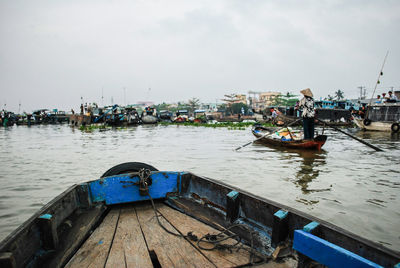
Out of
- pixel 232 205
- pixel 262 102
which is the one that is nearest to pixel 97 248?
pixel 232 205

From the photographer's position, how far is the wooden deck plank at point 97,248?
2020 millimetres

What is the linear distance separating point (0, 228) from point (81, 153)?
5773mm

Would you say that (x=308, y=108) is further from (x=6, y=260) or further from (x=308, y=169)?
(x=6, y=260)

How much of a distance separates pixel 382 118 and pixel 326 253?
19.3 m

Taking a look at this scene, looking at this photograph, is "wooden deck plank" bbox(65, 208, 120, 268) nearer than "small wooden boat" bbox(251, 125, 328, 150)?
Yes

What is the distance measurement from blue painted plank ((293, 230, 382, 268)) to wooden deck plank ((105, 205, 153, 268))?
1117 mm

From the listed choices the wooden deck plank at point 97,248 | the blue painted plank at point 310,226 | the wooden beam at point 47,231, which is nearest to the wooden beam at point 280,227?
the blue painted plank at point 310,226

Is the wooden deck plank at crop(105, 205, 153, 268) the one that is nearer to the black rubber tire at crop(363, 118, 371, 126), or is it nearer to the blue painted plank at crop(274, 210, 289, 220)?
the blue painted plank at crop(274, 210, 289, 220)

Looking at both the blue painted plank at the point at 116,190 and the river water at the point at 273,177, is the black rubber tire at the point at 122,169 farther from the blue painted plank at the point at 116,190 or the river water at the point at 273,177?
the river water at the point at 273,177

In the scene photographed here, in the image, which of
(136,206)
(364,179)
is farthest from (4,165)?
(364,179)

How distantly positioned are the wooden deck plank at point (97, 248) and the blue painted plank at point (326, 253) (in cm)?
147

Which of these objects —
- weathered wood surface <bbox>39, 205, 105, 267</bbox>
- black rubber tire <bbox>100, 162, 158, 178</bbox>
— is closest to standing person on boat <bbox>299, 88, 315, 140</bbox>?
black rubber tire <bbox>100, 162, 158, 178</bbox>

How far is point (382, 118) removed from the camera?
17.1m

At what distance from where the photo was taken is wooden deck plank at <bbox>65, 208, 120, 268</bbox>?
6.63ft
